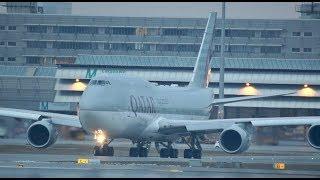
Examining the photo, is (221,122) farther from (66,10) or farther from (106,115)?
(66,10)

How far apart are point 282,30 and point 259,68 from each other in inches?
1216

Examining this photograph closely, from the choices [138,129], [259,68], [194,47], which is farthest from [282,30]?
[138,129]

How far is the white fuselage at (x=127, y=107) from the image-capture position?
71.0 meters

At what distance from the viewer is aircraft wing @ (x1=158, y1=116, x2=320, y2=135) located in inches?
2734

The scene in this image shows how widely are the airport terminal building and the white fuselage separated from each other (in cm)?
5560

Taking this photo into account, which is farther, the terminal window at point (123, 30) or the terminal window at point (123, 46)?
the terminal window at point (123, 46)

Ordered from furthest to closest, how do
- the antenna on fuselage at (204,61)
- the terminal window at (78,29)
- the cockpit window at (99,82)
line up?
1. the terminal window at (78,29)
2. the antenna on fuselage at (204,61)
3. the cockpit window at (99,82)

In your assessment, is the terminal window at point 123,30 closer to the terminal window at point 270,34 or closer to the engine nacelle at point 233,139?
the terminal window at point 270,34

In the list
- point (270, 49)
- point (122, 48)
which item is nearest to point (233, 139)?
point (270, 49)

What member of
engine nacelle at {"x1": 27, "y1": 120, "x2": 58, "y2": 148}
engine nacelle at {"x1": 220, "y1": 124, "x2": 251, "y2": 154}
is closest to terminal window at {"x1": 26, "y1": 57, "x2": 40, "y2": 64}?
engine nacelle at {"x1": 27, "y1": 120, "x2": 58, "y2": 148}

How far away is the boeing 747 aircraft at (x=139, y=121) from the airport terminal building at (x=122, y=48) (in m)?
56.5

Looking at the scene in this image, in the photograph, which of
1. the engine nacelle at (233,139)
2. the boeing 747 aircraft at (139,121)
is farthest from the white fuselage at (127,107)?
the engine nacelle at (233,139)

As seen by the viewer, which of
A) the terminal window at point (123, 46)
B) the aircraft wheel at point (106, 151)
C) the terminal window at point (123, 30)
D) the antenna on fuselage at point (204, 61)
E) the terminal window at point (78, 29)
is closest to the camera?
the aircraft wheel at point (106, 151)

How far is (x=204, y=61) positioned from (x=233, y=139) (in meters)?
19.6
